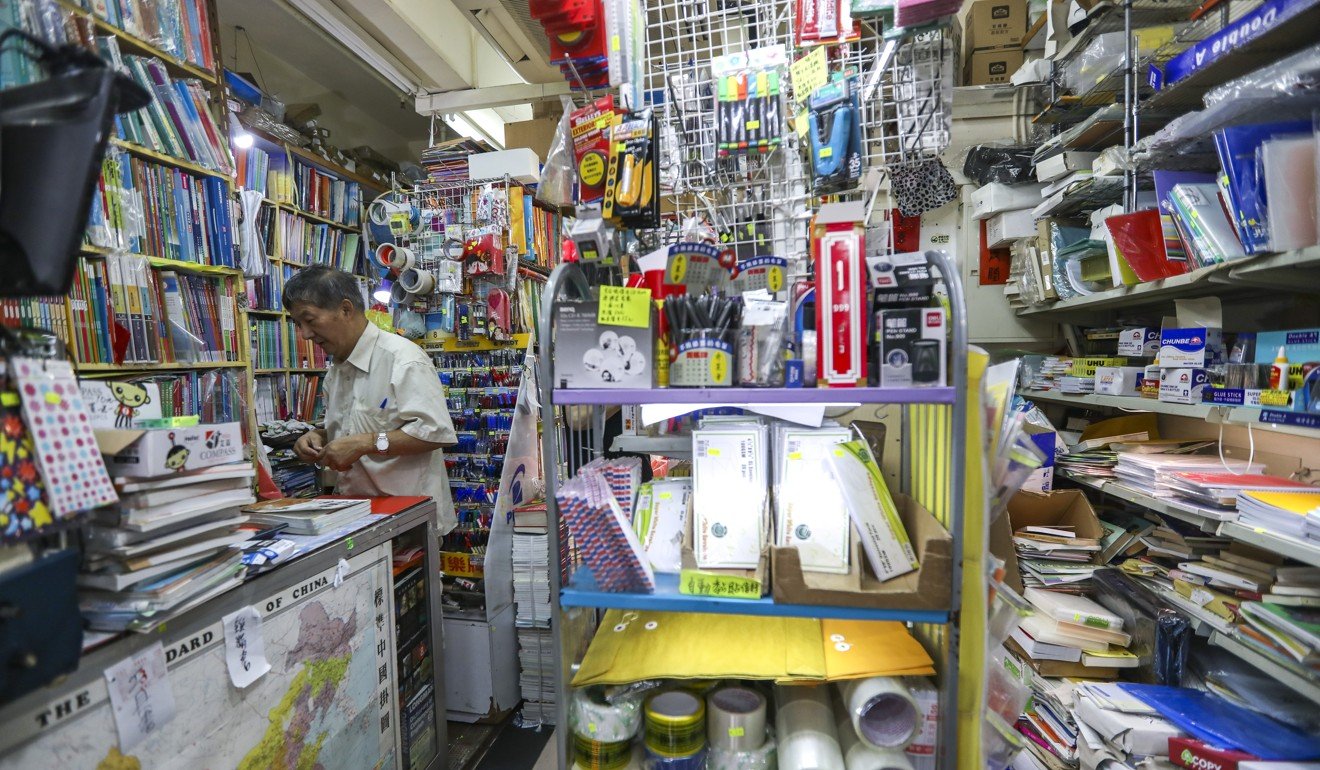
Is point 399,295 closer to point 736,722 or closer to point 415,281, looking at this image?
point 415,281

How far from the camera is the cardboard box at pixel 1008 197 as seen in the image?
286cm

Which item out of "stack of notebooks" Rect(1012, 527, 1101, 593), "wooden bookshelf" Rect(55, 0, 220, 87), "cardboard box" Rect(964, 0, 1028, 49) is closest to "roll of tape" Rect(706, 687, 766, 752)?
"stack of notebooks" Rect(1012, 527, 1101, 593)

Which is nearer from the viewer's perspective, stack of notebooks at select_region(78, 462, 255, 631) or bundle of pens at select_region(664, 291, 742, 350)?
stack of notebooks at select_region(78, 462, 255, 631)

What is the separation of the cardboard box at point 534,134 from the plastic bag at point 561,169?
2345 millimetres

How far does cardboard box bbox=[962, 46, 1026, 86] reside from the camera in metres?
3.14

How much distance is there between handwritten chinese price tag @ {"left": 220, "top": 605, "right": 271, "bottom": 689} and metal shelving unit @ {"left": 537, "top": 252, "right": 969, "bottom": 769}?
2.25 ft

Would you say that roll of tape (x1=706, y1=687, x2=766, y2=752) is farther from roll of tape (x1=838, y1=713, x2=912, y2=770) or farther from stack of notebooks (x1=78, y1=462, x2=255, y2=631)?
stack of notebooks (x1=78, y1=462, x2=255, y2=631)

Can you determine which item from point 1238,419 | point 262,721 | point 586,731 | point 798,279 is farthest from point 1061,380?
point 262,721

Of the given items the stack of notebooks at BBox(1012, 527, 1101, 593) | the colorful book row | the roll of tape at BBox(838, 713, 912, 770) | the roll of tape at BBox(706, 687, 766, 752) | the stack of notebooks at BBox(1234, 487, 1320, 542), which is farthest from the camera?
the stack of notebooks at BBox(1012, 527, 1101, 593)

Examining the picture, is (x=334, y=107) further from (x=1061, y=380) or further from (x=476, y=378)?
(x=1061, y=380)

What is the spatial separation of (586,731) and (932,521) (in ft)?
2.85

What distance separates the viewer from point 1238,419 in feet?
5.35

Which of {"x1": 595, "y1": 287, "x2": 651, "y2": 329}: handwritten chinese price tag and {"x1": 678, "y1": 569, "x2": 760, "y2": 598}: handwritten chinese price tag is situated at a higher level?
{"x1": 595, "y1": 287, "x2": 651, "y2": 329}: handwritten chinese price tag

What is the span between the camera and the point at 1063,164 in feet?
8.27
